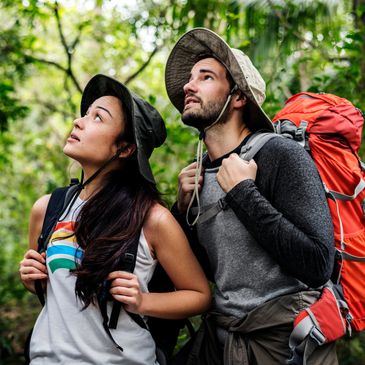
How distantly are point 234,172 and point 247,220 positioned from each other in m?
0.28

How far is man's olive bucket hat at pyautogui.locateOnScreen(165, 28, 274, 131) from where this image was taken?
114 inches

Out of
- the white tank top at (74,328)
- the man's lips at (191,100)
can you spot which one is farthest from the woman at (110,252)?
the man's lips at (191,100)

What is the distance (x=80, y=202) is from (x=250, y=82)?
4.25ft

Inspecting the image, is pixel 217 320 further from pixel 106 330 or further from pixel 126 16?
pixel 126 16

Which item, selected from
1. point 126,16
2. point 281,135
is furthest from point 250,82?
point 126,16

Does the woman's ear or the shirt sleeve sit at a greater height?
the woman's ear

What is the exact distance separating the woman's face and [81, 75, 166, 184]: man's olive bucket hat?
0.09 meters

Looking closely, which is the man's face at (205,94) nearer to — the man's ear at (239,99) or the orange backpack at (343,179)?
the man's ear at (239,99)

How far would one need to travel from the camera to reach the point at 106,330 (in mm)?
2496

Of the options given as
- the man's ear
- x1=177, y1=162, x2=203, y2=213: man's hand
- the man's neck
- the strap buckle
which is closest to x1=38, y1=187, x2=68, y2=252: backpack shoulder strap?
x1=177, y1=162, x2=203, y2=213: man's hand

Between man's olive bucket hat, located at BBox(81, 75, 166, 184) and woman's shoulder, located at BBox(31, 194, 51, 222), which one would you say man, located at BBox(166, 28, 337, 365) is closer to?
man's olive bucket hat, located at BBox(81, 75, 166, 184)

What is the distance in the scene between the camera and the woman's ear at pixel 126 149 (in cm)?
300

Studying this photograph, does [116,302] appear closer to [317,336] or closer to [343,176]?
[317,336]

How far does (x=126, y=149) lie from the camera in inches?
119
